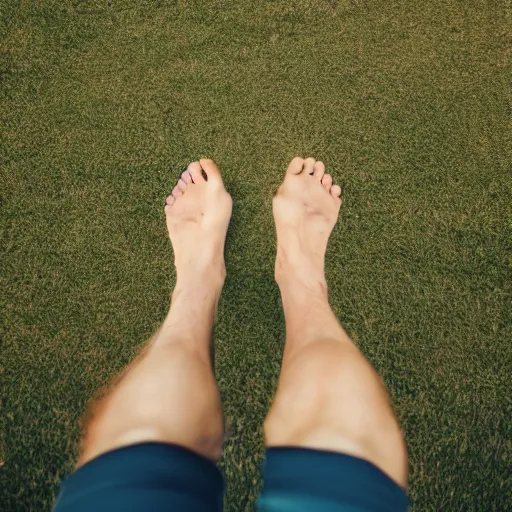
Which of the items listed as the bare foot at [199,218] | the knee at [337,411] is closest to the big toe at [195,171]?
the bare foot at [199,218]

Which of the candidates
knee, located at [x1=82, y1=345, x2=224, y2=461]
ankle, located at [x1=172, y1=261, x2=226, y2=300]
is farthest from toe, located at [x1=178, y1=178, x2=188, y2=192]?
knee, located at [x1=82, y1=345, x2=224, y2=461]

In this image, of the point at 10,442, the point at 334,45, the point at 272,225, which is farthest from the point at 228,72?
the point at 10,442

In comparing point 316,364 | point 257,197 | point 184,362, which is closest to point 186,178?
point 257,197

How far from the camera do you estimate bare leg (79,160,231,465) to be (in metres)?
1.07

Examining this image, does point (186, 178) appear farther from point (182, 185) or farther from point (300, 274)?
point (300, 274)

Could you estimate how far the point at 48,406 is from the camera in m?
1.58

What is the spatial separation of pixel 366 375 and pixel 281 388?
26cm

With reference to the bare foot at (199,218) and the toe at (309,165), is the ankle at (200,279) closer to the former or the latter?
the bare foot at (199,218)

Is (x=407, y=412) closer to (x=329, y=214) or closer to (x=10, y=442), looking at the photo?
(x=329, y=214)

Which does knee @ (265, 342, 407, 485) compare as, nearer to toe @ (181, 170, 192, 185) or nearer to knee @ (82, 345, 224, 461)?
knee @ (82, 345, 224, 461)

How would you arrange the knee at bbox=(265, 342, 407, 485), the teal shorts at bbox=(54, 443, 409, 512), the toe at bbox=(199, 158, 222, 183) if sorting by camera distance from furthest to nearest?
the toe at bbox=(199, 158, 222, 183) < the knee at bbox=(265, 342, 407, 485) < the teal shorts at bbox=(54, 443, 409, 512)

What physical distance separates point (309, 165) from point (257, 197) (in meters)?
0.25

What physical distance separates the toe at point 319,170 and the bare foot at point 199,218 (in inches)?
14.1

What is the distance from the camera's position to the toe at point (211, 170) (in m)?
1.74
